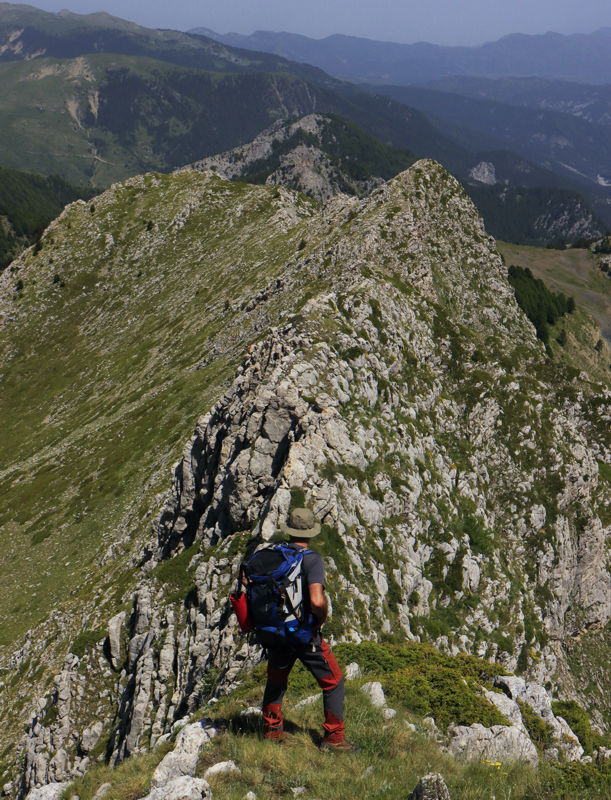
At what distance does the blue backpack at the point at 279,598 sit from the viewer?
31.7ft

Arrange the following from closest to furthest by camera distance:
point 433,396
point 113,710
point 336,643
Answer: point 336,643
point 113,710
point 433,396

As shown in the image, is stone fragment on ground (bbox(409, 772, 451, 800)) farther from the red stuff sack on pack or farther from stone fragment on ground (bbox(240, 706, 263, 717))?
stone fragment on ground (bbox(240, 706, 263, 717))

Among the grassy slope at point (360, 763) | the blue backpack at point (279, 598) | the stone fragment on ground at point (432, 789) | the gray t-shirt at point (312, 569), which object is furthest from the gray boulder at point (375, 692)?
the gray t-shirt at point (312, 569)

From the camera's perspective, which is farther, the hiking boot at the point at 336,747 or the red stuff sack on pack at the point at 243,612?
the hiking boot at the point at 336,747

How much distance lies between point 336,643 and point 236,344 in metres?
52.9

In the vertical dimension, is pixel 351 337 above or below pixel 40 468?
above

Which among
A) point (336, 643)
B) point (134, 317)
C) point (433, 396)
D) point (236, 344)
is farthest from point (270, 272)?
point (336, 643)

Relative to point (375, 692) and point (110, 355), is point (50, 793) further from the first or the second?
point (110, 355)

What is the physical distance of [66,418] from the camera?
87.2 meters

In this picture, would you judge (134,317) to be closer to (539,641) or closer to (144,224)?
(144,224)

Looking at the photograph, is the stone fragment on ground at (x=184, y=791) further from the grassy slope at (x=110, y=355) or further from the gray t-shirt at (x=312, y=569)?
the grassy slope at (x=110, y=355)

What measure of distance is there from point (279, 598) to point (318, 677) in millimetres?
2243

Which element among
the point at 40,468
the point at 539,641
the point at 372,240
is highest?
the point at 372,240

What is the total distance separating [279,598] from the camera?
9656mm
